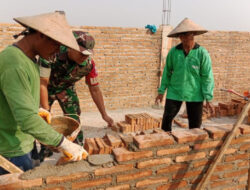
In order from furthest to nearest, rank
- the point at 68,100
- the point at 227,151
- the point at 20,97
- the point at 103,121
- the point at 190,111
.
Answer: the point at 103,121
the point at 190,111
the point at 68,100
the point at 227,151
the point at 20,97

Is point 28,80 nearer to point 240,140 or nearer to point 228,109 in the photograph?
point 240,140

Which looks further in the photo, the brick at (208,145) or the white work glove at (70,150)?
the brick at (208,145)

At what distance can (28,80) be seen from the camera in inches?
57.5

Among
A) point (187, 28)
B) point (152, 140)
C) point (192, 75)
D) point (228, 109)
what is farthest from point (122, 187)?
point (228, 109)

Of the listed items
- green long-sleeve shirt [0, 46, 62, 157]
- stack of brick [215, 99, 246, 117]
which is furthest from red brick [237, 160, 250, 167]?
stack of brick [215, 99, 246, 117]

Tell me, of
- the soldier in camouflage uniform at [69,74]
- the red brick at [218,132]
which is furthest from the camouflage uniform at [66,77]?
the red brick at [218,132]

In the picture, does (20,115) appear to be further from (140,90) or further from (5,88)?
(140,90)

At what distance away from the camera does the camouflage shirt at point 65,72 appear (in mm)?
2908

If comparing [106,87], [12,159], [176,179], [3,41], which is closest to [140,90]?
[106,87]

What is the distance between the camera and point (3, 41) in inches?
212

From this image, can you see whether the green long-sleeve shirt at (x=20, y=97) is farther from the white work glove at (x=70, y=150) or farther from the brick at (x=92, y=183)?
the brick at (x=92, y=183)

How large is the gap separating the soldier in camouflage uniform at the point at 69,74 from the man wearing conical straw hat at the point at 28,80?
0.86 metres

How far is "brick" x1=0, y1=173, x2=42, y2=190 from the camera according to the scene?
1.50 meters

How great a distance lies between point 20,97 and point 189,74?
2525 mm
